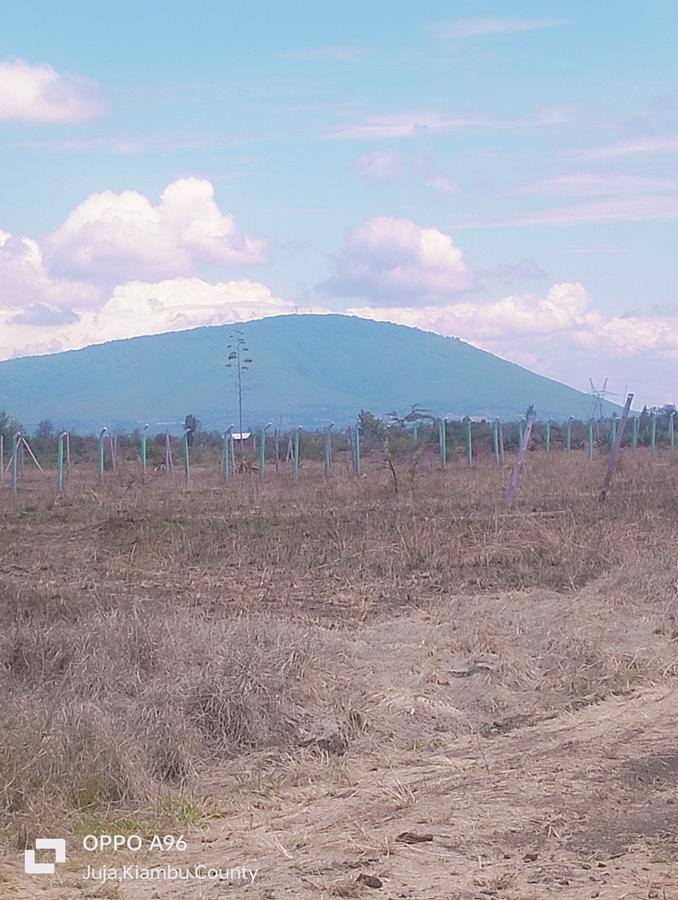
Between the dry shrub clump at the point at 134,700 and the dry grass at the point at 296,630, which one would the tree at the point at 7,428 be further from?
the dry shrub clump at the point at 134,700

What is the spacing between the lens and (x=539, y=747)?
28.1ft

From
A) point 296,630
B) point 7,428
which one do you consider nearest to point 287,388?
point 7,428

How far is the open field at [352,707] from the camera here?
6.32 m

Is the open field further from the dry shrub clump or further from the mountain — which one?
the mountain

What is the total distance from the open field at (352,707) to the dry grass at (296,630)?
30 millimetres

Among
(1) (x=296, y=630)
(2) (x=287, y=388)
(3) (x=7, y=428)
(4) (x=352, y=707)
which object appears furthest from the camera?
(2) (x=287, y=388)

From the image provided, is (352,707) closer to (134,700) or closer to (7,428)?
(134,700)

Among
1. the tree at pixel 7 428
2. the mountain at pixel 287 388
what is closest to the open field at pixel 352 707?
the tree at pixel 7 428

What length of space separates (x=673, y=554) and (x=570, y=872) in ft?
32.2

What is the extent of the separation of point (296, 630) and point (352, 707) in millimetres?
1763

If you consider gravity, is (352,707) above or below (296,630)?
below

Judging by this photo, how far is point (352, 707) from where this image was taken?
9.38m

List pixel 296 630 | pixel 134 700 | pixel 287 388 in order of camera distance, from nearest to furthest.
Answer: pixel 134 700 → pixel 296 630 → pixel 287 388

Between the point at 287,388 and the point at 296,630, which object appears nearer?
the point at 296,630
